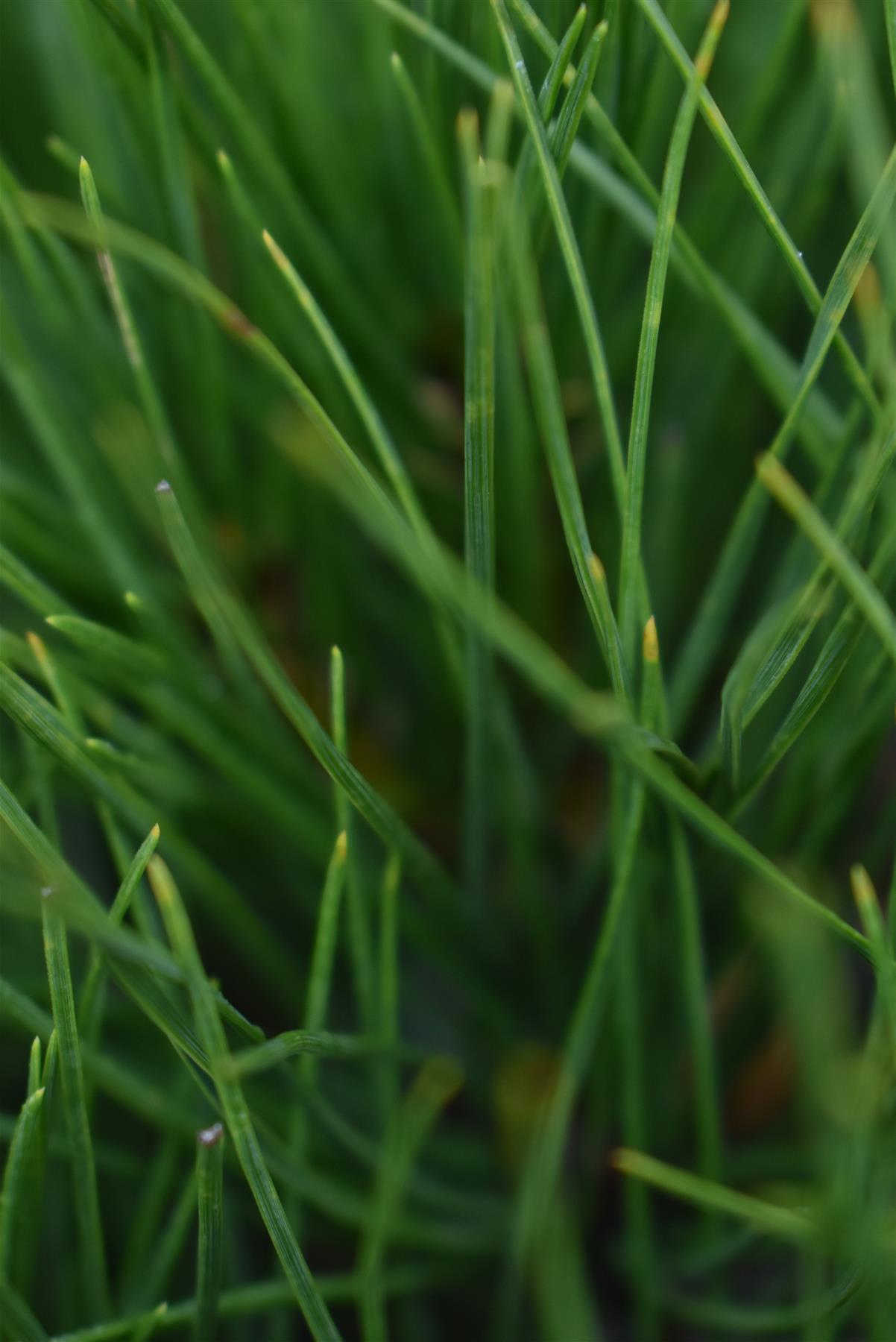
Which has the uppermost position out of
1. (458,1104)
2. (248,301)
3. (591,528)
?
(248,301)

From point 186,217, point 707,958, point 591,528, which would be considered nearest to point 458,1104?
point 707,958

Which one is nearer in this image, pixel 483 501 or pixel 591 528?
pixel 483 501

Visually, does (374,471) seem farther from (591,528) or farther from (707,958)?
(707,958)

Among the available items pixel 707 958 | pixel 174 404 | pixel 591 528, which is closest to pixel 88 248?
pixel 174 404

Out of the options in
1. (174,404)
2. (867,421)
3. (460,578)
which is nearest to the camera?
(460,578)

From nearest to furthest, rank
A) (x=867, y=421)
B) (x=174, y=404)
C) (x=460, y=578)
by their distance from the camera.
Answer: (x=460, y=578) < (x=867, y=421) < (x=174, y=404)

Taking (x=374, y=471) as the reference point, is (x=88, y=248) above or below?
above

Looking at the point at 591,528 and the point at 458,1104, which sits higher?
the point at 591,528

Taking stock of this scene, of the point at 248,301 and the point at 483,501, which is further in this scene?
the point at 248,301

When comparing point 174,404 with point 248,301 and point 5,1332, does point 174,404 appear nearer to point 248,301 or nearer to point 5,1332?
point 248,301
